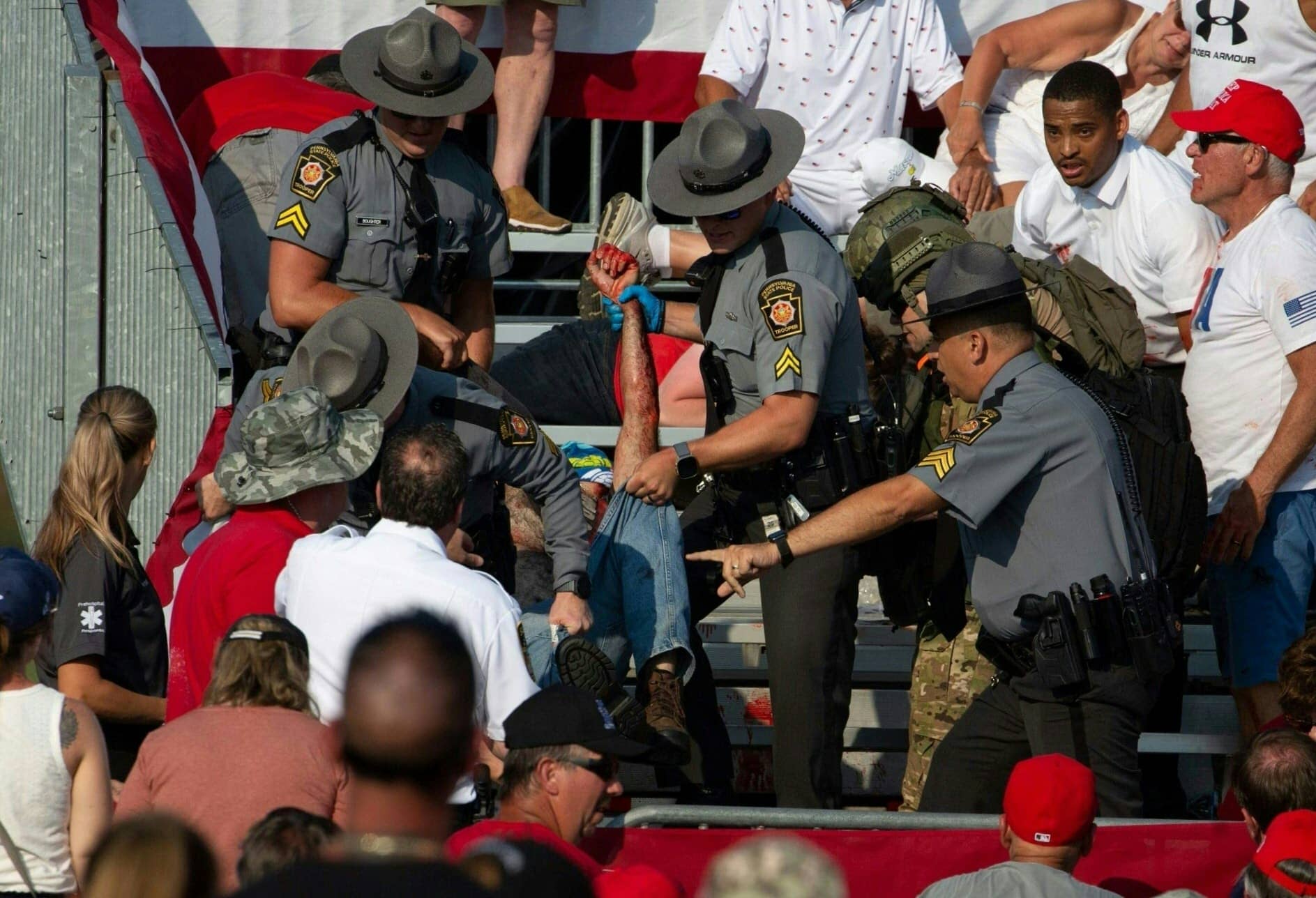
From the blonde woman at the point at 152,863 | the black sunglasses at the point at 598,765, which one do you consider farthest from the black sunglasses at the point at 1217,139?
the blonde woman at the point at 152,863

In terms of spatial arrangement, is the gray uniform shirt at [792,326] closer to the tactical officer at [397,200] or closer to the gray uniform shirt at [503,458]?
the gray uniform shirt at [503,458]

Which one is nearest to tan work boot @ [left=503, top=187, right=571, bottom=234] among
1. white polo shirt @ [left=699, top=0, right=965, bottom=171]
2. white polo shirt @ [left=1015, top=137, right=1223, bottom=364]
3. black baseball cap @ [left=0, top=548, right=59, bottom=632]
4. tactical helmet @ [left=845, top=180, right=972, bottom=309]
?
white polo shirt @ [left=699, top=0, right=965, bottom=171]

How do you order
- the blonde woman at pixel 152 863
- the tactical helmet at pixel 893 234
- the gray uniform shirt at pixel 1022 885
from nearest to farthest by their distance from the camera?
the blonde woman at pixel 152 863, the gray uniform shirt at pixel 1022 885, the tactical helmet at pixel 893 234

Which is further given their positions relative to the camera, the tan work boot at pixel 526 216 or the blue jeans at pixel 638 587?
the tan work boot at pixel 526 216

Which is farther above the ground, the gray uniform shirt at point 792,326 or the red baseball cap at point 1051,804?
the gray uniform shirt at point 792,326

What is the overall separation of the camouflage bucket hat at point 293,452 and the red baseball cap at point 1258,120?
2.86 m

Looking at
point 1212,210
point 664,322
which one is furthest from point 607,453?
point 1212,210

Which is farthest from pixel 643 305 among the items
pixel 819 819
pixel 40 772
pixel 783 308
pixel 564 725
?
pixel 40 772

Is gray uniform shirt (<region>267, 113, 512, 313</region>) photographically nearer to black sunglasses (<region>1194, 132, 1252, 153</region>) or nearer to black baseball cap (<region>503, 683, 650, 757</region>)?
black baseball cap (<region>503, 683, 650, 757</region>)

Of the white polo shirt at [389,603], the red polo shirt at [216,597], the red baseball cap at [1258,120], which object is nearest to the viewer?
the white polo shirt at [389,603]

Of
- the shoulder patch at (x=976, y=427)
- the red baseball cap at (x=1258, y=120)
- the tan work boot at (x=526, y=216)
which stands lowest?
the shoulder patch at (x=976, y=427)

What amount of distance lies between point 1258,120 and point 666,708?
2.59 m

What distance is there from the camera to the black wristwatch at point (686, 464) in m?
5.08

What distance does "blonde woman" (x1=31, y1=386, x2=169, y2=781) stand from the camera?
4.34m
